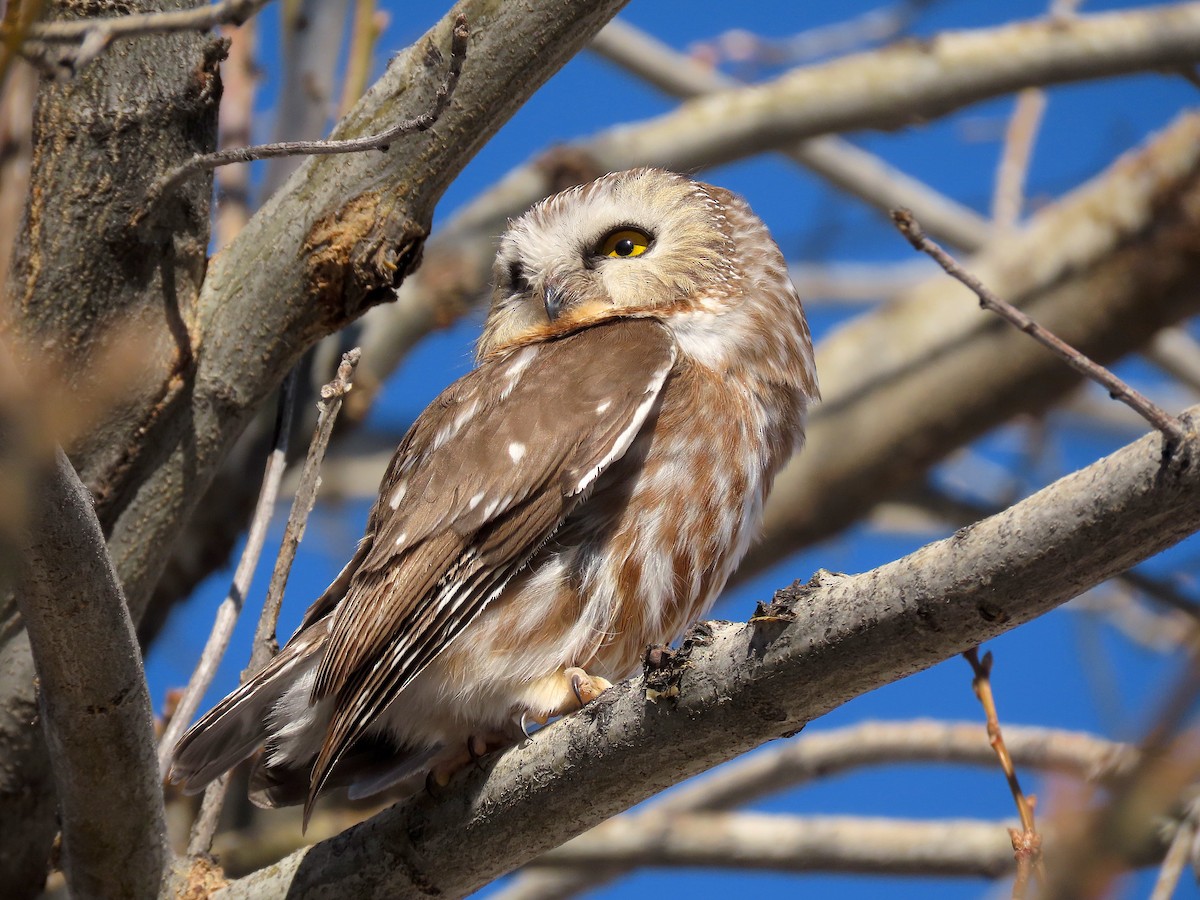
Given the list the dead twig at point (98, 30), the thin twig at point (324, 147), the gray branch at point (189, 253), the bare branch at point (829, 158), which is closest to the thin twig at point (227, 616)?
the gray branch at point (189, 253)

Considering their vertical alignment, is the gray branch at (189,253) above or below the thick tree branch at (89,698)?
above

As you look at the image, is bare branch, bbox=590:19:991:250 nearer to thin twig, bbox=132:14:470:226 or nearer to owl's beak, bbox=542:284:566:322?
owl's beak, bbox=542:284:566:322

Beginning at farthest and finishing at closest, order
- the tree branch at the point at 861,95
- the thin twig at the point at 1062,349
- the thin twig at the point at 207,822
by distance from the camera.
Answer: the tree branch at the point at 861,95
the thin twig at the point at 207,822
the thin twig at the point at 1062,349

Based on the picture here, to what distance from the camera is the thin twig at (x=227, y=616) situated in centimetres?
319

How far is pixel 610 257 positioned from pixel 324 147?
222 cm

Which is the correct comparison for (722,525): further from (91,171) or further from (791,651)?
(91,171)

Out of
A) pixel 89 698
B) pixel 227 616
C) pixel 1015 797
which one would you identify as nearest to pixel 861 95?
pixel 227 616

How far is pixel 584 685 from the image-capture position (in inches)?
129

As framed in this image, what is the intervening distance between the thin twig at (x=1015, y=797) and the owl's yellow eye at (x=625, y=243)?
2.34 m

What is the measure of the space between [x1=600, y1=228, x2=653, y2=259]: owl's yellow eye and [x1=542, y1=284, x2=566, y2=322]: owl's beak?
0.85 feet

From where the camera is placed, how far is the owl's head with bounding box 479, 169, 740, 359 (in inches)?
173

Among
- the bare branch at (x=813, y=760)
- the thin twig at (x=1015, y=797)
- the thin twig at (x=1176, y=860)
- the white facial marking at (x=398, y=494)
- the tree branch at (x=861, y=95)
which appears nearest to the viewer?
the thin twig at (x=1015, y=797)

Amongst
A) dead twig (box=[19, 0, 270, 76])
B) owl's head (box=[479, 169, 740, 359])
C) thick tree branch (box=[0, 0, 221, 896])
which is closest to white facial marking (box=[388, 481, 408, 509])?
thick tree branch (box=[0, 0, 221, 896])

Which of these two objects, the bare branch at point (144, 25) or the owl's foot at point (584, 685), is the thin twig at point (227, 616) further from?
the bare branch at point (144, 25)
